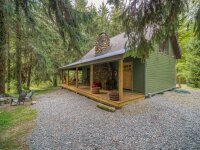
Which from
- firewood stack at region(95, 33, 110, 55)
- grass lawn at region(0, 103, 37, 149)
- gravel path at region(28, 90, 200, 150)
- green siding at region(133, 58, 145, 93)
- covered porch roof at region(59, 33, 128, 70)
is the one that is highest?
firewood stack at region(95, 33, 110, 55)

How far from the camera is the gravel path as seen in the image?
4.45 m

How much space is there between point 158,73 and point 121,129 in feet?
22.5

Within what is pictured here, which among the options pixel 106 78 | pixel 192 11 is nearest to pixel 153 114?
pixel 192 11

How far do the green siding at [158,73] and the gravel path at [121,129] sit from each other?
2.36 metres

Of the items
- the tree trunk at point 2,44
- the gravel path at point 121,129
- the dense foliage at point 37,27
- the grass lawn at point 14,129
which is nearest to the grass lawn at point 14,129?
the grass lawn at point 14,129

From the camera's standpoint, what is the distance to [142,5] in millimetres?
4086

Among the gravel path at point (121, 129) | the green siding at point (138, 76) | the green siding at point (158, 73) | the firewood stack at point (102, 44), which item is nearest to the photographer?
the gravel path at point (121, 129)

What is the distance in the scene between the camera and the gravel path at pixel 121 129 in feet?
14.6

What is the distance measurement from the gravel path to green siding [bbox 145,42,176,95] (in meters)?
2.36

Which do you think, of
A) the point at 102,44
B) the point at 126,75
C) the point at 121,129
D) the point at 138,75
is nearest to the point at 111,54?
the point at 138,75

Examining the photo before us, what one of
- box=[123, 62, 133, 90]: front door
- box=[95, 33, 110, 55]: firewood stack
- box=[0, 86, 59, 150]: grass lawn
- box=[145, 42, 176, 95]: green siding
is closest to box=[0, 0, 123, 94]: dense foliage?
box=[95, 33, 110, 55]: firewood stack

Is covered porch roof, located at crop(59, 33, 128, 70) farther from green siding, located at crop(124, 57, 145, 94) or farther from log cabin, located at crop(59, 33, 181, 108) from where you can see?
green siding, located at crop(124, 57, 145, 94)

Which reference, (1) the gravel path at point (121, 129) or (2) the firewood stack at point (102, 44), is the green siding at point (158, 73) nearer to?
(1) the gravel path at point (121, 129)

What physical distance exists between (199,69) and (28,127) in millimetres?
16839
